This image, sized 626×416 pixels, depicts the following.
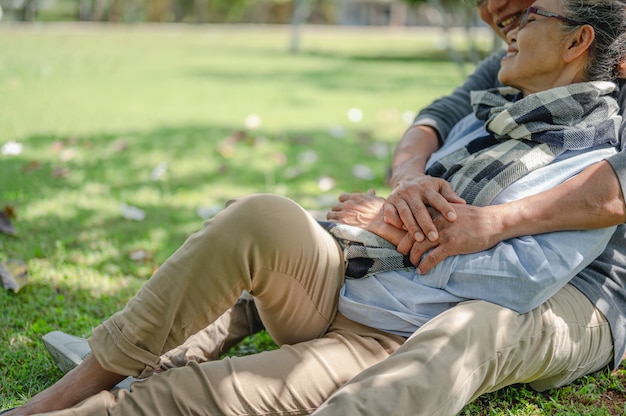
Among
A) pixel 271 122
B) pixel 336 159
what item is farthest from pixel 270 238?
pixel 271 122

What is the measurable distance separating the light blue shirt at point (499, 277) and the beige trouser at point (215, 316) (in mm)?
136

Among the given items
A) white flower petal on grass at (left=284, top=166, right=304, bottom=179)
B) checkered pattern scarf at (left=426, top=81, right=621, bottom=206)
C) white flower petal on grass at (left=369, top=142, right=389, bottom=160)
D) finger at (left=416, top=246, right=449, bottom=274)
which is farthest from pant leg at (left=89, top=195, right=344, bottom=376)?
white flower petal on grass at (left=369, top=142, right=389, bottom=160)

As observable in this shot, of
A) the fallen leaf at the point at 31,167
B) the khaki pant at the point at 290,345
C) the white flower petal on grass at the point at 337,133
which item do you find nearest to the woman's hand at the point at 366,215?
the khaki pant at the point at 290,345

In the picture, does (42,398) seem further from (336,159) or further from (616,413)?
(336,159)

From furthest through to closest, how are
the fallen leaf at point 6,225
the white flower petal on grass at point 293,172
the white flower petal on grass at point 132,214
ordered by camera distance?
1. the white flower petal on grass at point 293,172
2. the white flower petal on grass at point 132,214
3. the fallen leaf at point 6,225

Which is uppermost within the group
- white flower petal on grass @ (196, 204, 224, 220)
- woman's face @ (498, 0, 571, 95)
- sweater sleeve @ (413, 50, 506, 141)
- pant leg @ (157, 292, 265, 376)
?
woman's face @ (498, 0, 571, 95)

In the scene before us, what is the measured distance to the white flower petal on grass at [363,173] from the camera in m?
5.54

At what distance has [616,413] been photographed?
7.56ft

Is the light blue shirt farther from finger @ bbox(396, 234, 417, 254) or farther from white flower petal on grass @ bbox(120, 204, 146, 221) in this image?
white flower petal on grass @ bbox(120, 204, 146, 221)

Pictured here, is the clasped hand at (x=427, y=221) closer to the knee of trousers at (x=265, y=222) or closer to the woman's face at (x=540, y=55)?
the knee of trousers at (x=265, y=222)

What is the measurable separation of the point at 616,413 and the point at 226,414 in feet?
4.30

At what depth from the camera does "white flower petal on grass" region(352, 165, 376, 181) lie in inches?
218

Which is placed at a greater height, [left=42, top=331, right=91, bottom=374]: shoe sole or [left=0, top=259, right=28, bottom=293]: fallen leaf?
[left=42, top=331, right=91, bottom=374]: shoe sole

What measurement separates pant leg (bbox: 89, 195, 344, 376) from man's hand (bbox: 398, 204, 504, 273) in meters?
0.35
